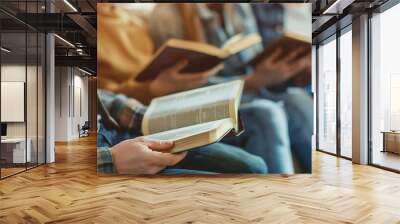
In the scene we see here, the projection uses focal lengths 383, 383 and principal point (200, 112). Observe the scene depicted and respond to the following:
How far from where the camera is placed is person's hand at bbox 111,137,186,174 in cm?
669

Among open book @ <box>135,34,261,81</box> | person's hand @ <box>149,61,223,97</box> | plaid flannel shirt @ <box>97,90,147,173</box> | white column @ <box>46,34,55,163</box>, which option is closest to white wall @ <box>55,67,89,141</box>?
white column @ <box>46,34,55,163</box>

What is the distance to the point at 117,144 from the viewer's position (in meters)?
6.72

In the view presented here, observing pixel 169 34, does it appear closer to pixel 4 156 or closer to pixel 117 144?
pixel 117 144

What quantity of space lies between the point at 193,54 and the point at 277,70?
4.88 feet

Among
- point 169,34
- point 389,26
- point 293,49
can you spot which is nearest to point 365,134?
→ point 389,26

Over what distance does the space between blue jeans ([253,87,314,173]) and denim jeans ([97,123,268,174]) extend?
0.67 meters

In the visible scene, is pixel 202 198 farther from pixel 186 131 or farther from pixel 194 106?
pixel 194 106

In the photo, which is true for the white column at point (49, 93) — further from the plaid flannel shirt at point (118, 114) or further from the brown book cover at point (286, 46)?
the brown book cover at point (286, 46)

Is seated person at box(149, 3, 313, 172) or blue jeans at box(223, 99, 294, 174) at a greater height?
seated person at box(149, 3, 313, 172)

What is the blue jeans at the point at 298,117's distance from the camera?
21.8 feet

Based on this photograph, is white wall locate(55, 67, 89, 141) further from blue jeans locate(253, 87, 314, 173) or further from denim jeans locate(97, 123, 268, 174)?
blue jeans locate(253, 87, 314, 173)

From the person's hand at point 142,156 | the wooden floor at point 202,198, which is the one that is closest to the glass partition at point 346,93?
the wooden floor at point 202,198

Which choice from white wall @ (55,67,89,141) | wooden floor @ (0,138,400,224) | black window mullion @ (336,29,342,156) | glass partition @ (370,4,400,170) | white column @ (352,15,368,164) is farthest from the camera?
white wall @ (55,67,89,141)

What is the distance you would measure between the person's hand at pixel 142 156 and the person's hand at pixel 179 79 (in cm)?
95
